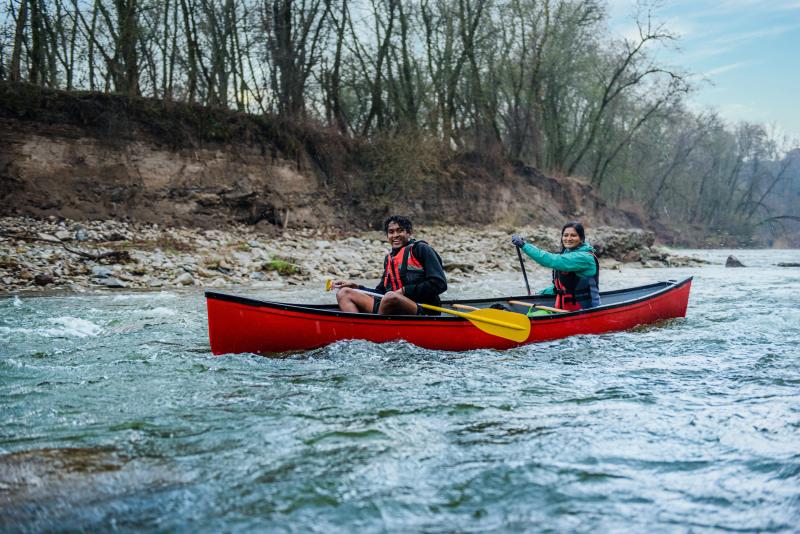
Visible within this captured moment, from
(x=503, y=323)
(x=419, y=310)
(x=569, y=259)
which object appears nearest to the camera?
(x=503, y=323)

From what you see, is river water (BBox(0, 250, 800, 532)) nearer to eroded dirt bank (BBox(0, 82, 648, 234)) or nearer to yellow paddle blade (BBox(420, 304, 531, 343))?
yellow paddle blade (BBox(420, 304, 531, 343))

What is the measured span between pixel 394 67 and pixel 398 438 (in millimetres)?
21601

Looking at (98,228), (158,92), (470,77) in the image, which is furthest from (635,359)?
(470,77)

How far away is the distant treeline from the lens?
15.3 meters

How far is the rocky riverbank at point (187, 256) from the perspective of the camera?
33.2ft

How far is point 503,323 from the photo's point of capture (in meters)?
5.65

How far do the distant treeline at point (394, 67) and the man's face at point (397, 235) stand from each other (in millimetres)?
11841

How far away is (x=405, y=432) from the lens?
10.8 feet

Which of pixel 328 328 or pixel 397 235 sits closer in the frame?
pixel 328 328

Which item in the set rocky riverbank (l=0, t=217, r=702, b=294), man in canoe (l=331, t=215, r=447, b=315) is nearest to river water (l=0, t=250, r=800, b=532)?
man in canoe (l=331, t=215, r=447, b=315)

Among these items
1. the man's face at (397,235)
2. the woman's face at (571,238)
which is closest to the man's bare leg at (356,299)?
the man's face at (397,235)

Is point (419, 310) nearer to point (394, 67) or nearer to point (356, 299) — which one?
point (356, 299)

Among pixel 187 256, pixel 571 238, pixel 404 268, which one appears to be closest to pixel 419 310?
pixel 404 268

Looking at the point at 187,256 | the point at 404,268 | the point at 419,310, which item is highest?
the point at 187,256
